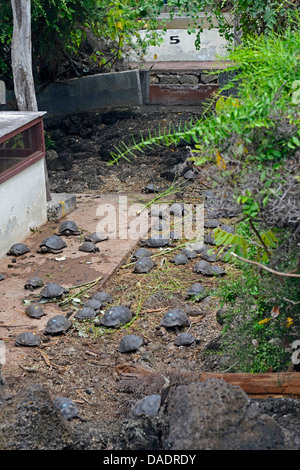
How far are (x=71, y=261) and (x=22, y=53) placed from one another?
264 centimetres

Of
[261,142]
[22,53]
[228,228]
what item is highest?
[22,53]

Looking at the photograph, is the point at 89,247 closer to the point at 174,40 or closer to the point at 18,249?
the point at 18,249

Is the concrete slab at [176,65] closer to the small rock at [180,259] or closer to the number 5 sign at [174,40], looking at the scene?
the number 5 sign at [174,40]

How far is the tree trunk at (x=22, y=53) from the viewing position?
247 inches

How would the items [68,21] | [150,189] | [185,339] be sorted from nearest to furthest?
[185,339] < [150,189] < [68,21]

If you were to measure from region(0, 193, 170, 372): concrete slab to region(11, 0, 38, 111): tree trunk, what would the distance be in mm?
1464

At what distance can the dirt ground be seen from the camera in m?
3.65

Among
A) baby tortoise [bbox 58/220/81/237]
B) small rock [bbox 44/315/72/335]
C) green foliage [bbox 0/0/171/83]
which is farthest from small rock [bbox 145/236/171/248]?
green foliage [bbox 0/0/171/83]

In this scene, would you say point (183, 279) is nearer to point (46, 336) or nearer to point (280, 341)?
point (46, 336)

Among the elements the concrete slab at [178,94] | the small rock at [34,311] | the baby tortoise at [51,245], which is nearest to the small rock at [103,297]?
the small rock at [34,311]

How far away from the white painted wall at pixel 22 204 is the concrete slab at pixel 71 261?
5.4 inches

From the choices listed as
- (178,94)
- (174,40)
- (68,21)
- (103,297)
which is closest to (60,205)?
(103,297)

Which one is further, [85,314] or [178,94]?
[178,94]

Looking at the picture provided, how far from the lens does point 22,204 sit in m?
5.96
